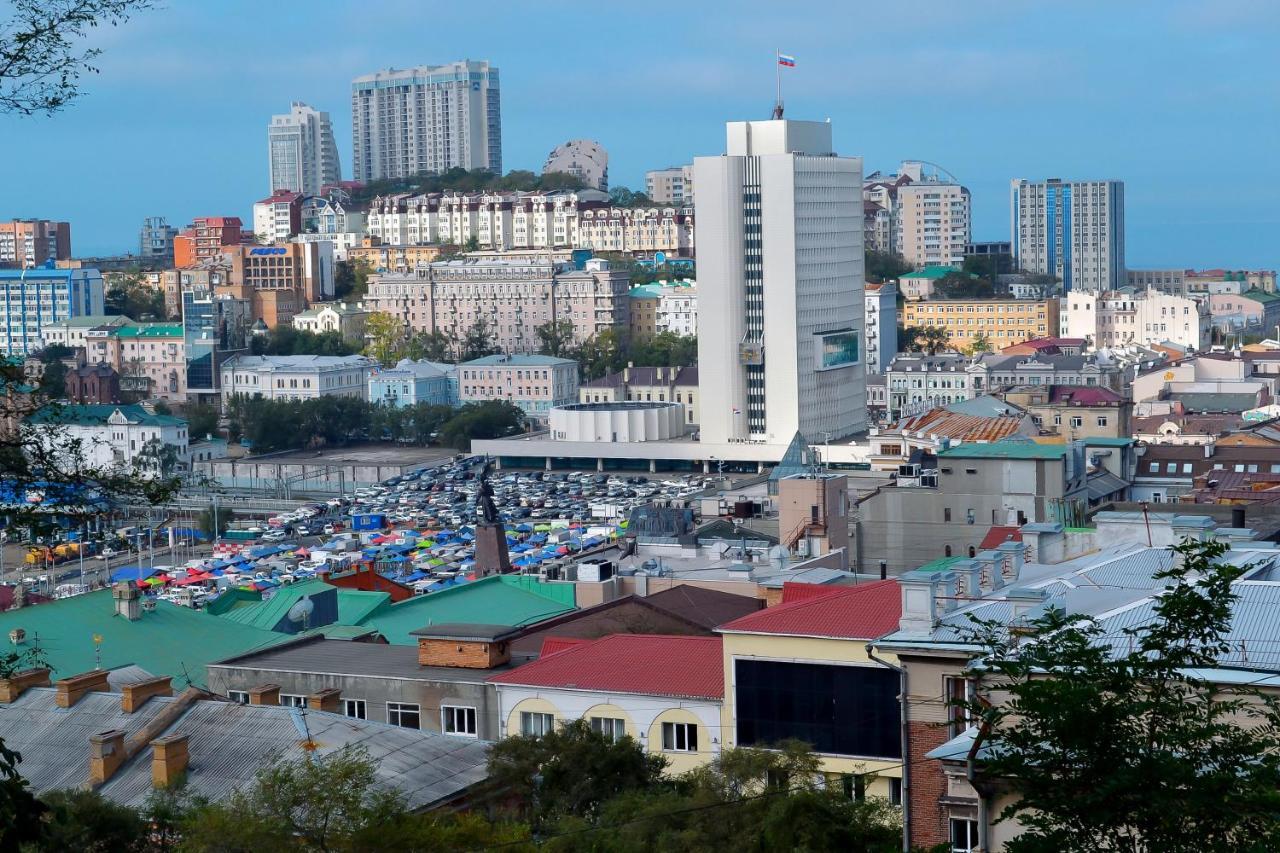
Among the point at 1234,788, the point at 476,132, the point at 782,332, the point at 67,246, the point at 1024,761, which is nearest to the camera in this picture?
the point at 1234,788

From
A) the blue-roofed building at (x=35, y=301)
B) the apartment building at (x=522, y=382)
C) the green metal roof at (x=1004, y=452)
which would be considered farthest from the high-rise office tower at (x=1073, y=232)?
the green metal roof at (x=1004, y=452)

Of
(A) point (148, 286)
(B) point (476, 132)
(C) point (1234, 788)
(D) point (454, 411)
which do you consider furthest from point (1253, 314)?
(C) point (1234, 788)

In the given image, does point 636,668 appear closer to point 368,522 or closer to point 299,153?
point 368,522

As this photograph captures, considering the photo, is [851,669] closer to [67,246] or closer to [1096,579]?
[1096,579]

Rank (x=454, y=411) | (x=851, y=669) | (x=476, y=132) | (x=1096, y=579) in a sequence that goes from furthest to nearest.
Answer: (x=476, y=132), (x=454, y=411), (x=851, y=669), (x=1096, y=579)

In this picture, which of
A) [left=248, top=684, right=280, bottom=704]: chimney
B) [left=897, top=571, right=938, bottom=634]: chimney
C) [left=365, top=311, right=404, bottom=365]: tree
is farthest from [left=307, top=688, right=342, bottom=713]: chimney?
[left=365, top=311, right=404, bottom=365]: tree
